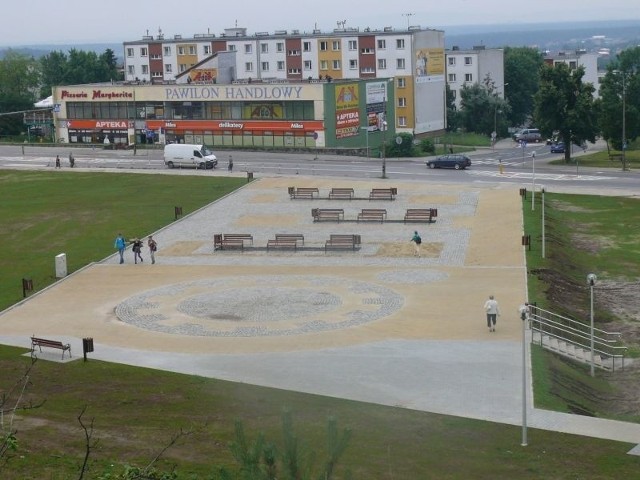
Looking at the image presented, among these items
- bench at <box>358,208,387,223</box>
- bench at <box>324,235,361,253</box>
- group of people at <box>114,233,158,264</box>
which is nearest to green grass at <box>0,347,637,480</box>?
group of people at <box>114,233,158,264</box>

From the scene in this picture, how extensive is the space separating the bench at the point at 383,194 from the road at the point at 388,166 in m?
9.28

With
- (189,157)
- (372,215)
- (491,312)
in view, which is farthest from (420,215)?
(189,157)

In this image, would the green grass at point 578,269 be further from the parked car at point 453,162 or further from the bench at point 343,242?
the parked car at point 453,162

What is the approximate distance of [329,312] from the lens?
129ft

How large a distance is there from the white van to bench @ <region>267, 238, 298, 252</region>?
107 feet

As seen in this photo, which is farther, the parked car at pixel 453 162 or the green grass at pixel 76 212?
the parked car at pixel 453 162

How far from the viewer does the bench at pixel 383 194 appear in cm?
6531

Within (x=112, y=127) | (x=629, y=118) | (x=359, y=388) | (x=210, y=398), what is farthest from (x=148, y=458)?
(x=112, y=127)

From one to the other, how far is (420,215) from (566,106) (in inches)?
1234

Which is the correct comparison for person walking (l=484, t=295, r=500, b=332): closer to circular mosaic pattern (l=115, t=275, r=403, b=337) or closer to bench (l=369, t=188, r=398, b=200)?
circular mosaic pattern (l=115, t=275, r=403, b=337)

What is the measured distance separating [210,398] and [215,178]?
47938 millimetres

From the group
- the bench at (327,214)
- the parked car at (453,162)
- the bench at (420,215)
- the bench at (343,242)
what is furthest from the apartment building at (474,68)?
the bench at (343,242)

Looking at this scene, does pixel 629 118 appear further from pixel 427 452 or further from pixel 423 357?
pixel 427 452

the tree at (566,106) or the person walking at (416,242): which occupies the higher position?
the tree at (566,106)
